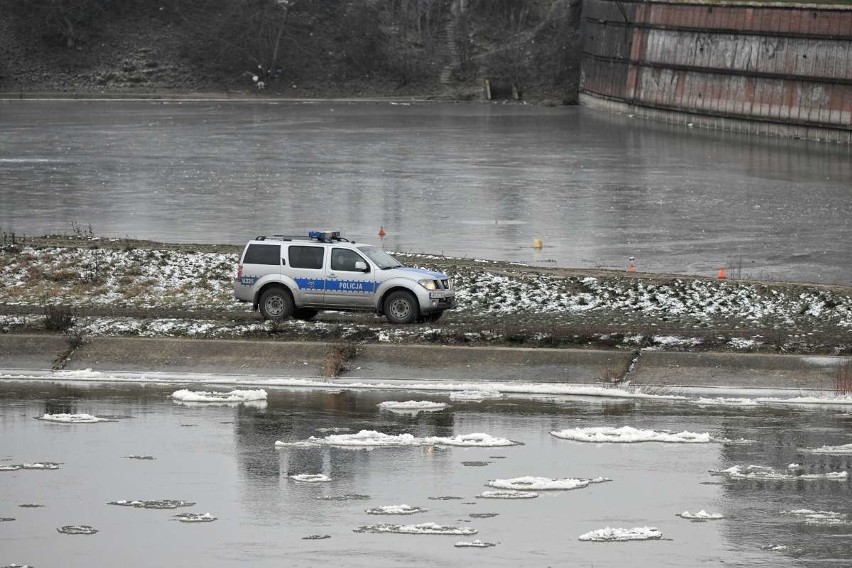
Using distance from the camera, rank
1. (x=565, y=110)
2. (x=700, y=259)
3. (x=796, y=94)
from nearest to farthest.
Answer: (x=700, y=259)
(x=796, y=94)
(x=565, y=110)

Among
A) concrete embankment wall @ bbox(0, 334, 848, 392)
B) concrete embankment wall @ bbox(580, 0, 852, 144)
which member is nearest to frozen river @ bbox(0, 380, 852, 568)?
concrete embankment wall @ bbox(0, 334, 848, 392)

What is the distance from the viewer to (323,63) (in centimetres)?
12081

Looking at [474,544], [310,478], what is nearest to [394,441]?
[310,478]

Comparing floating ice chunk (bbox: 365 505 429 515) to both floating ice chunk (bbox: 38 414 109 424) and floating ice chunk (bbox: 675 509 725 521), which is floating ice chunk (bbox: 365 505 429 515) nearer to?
floating ice chunk (bbox: 675 509 725 521)

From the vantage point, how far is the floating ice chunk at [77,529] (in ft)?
41.3

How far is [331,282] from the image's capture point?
23484mm

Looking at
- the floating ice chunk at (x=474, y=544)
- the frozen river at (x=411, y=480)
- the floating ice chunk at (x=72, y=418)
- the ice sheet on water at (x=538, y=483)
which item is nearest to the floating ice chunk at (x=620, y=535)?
the frozen river at (x=411, y=480)

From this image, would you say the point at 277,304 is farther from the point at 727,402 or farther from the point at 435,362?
the point at 727,402

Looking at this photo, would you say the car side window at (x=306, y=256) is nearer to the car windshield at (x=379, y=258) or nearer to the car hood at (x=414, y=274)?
the car windshield at (x=379, y=258)

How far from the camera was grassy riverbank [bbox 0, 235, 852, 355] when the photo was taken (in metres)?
21.7

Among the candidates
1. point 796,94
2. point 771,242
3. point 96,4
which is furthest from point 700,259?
point 96,4

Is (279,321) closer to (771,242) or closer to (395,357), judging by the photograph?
(395,357)

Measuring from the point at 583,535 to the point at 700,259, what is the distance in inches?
862

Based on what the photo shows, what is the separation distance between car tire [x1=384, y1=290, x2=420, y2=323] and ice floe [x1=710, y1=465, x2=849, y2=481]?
9.09m
